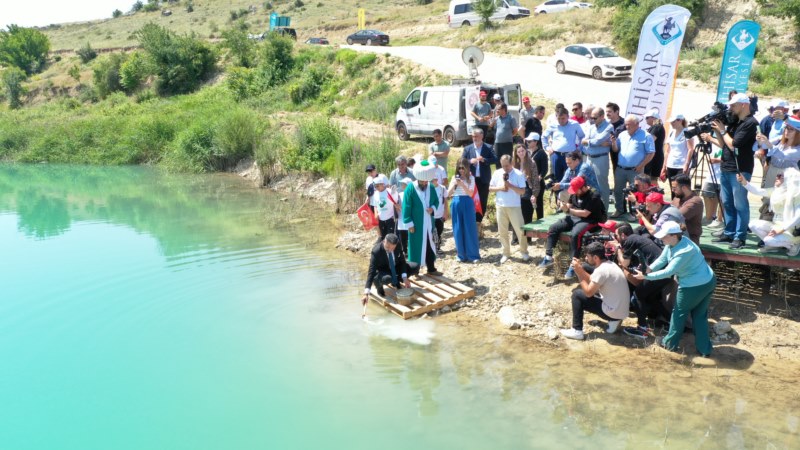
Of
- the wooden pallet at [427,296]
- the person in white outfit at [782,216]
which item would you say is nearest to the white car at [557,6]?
the wooden pallet at [427,296]

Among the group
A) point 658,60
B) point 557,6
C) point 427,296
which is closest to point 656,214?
point 427,296

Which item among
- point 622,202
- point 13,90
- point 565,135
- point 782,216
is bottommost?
point 622,202

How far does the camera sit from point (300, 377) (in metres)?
7.53

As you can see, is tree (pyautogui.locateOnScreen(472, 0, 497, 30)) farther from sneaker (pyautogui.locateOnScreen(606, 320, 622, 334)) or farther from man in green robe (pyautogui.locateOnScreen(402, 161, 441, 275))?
sneaker (pyautogui.locateOnScreen(606, 320, 622, 334))

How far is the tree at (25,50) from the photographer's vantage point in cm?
6041

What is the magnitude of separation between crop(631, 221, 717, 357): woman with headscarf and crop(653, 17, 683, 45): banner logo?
566 cm

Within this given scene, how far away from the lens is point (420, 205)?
31.2ft

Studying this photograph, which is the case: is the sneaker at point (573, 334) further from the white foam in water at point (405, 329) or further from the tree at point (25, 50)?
the tree at point (25, 50)

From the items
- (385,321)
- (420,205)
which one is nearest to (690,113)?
(420,205)

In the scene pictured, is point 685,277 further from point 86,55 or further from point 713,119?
point 86,55

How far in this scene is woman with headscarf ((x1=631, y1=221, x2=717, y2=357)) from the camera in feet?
21.7

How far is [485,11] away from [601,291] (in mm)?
32064

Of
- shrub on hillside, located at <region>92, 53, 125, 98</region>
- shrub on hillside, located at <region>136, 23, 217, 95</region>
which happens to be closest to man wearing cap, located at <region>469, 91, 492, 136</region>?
shrub on hillside, located at <region>136, 23, 217, 95</region>

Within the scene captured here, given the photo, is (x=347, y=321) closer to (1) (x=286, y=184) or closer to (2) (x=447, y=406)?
(2) (x=447, y=406)
